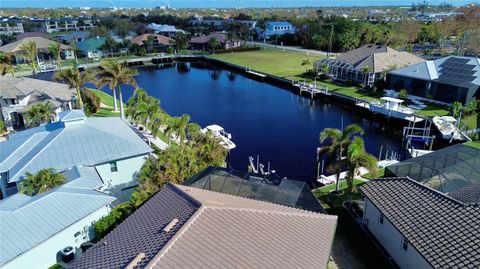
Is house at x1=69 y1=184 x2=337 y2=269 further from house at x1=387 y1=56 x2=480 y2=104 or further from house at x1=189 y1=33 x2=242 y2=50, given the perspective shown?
house at x1=189 y1=33 x2=242 y2=50

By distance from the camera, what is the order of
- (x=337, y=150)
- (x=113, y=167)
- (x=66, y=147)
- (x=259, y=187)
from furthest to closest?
(x=113, y=167)
(x=66, y=147)
(x=337, y=150)
(x=259, y=187)

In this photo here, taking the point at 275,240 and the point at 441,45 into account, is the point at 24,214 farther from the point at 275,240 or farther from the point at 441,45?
the point at 441,45

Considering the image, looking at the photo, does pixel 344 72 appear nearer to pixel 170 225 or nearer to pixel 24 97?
pixel 24 97

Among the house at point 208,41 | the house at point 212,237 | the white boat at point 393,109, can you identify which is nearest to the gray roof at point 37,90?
the house at point 212,237

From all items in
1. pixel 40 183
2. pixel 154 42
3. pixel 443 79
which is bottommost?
pixel 40 183

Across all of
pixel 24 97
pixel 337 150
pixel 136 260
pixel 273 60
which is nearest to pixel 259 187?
pixel 136 260

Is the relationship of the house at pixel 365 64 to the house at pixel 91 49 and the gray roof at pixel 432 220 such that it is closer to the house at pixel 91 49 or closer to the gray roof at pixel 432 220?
the gray roof at pixel 432 220

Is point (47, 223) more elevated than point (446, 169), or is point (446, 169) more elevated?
point (446, 169)

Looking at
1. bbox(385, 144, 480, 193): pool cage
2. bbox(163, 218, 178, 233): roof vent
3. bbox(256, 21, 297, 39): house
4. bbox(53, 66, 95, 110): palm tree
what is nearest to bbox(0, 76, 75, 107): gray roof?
bbox(53, 66, 95, 110): palm tree
